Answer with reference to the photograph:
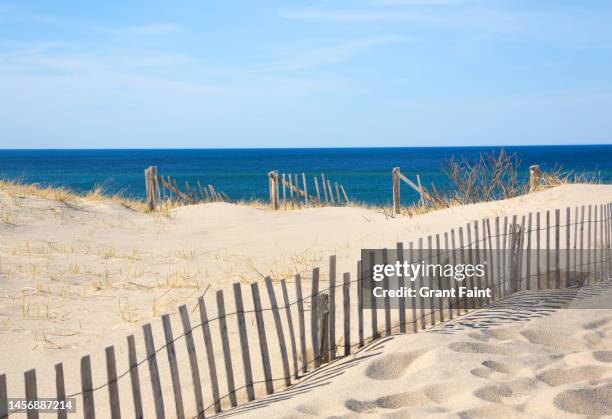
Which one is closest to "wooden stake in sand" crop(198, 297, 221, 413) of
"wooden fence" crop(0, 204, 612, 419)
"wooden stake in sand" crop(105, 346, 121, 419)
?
"wooden fence" crop(0, 204, 612, 419)

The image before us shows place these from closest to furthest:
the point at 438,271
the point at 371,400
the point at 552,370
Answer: the point at 371,400, the point at 552,370, the point at 438,271

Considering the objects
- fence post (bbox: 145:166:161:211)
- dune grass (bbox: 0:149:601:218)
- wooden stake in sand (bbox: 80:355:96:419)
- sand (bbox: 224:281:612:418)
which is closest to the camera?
wooden stake in sand (bbox: 80:355:96:419)

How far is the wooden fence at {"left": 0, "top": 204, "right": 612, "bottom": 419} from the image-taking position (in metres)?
3.72

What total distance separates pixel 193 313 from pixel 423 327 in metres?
2.31

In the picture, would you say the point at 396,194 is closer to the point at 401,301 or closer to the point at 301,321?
the point at 401,301

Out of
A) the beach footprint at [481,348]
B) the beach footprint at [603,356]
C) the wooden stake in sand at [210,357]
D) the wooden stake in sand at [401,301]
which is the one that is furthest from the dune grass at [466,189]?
the wooden stake in sand at [210,357]

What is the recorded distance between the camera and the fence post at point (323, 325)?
4754 mm

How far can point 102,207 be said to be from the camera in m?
13.9

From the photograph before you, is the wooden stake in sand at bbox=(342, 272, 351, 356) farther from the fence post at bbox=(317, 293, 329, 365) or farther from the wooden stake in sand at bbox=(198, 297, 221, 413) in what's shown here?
the wooden stake in sand at bbox=(198, 297, 221, 413)

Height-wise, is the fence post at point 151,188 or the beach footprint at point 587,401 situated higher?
the fence post at point 151,188

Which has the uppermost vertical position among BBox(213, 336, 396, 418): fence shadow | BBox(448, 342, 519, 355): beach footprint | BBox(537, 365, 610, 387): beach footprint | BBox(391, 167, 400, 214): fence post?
BBox(391, 167, 400, 214): fence post

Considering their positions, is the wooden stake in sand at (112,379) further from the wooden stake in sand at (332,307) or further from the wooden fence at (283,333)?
the wooden stake in sand at (332,307)

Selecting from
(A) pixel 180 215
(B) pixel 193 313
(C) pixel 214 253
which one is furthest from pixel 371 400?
(A) pixel 180 215

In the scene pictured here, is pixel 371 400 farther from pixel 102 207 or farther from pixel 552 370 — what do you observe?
pixel 102 207
